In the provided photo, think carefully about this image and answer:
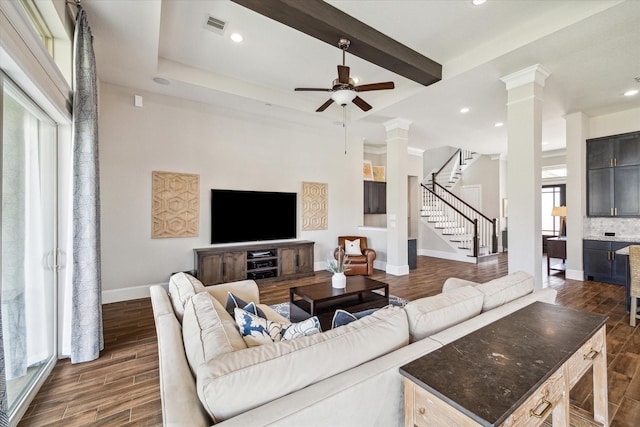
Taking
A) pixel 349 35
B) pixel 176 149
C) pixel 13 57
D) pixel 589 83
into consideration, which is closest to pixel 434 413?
pixel 13 57

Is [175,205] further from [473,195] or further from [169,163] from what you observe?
[473,195]

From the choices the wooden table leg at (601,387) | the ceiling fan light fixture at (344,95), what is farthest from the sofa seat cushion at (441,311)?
the ceiling fan light fixture at (344,95)

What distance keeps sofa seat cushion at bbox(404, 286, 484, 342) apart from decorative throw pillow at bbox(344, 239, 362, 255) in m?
4.06

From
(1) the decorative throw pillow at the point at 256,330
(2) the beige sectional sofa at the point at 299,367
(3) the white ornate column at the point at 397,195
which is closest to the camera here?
(2) the beige sectional sofa at the point at 299,367

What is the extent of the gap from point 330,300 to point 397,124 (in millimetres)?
4034

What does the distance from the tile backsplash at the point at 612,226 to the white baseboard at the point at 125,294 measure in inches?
316

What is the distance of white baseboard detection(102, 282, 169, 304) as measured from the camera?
417 centimetres

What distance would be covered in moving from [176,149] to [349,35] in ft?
10.7

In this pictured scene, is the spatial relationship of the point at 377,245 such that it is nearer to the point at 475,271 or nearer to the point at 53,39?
the point at 475,271

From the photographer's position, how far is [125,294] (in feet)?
14.1

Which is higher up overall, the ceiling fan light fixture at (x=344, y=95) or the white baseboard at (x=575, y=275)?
the ceiling fan light fixture at (x=344, y=95)

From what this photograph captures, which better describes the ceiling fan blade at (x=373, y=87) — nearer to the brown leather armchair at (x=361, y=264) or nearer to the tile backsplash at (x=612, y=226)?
the brown leather armchair at (x=361, y=264)

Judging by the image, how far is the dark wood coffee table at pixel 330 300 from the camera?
117 inches

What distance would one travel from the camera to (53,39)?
104 inches
